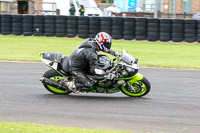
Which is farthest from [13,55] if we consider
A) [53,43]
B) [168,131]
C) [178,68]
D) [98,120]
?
[168,131]

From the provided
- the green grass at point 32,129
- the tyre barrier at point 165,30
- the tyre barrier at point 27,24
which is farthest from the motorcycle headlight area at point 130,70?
the tyre barrier at point 27,24

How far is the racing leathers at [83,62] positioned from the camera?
7297 millimetres

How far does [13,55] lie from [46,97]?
23.3ft

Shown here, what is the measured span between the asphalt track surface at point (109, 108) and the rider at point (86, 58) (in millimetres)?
350

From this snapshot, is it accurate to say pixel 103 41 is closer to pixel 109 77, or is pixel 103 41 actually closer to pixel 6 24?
pixel 109 77

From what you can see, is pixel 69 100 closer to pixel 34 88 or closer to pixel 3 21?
pixel 34 88

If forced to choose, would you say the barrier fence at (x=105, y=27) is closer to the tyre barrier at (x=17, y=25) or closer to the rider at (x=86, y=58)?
the tyre barrier at (x=17, y=25)

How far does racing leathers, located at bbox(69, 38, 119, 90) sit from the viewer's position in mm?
7297

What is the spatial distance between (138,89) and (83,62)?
4.14ft

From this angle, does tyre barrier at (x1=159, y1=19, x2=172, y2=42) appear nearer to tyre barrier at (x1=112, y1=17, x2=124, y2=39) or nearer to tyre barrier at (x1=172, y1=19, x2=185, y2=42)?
tyre barrier at (x1=172, y1=19, x2=185, y2=42)

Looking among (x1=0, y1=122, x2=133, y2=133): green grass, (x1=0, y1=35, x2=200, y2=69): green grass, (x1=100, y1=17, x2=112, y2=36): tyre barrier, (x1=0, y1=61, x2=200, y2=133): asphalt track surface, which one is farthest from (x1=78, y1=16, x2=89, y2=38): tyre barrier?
(x1=0, y1=122, x2=133, y2=133): green grass

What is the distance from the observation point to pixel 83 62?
296 inches

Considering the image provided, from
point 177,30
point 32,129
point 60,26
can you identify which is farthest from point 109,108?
point 60,26

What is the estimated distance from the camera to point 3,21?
19.2m
